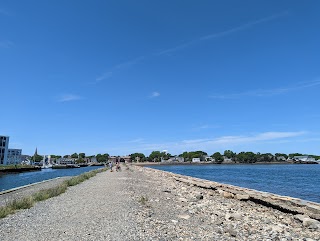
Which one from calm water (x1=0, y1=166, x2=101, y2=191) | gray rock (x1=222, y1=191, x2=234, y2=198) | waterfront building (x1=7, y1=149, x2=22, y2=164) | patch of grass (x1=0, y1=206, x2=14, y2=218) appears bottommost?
gray rock (x1=222, y1=191, x2=234, y2=198)

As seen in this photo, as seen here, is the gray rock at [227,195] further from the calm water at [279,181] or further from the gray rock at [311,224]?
the gray rock at [311,224]

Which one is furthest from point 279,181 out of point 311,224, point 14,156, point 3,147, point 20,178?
point 14,156

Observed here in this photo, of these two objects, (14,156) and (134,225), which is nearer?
(134,225)

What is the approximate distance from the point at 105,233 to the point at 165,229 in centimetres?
207

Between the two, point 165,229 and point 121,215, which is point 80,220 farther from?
point 165,229

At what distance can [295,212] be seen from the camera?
51.5 ft

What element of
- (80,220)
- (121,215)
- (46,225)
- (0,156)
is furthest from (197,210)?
(0,156)

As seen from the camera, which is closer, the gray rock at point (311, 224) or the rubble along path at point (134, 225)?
the rubble along path at point (134, 225)

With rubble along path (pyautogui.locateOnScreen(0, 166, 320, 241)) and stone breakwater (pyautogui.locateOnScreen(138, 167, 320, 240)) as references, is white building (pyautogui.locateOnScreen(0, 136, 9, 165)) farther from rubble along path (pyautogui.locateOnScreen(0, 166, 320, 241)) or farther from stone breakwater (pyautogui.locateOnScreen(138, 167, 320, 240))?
stone breakwater (pyautogui.locateOnScreen(138, 167, 320, 240))

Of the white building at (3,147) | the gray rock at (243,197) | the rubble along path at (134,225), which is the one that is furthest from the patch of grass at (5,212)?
the white building at (3,147)

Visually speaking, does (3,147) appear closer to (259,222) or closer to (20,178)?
(20,178)

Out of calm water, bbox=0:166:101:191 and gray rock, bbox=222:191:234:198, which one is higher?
calm water, bbox=0:166:101:191

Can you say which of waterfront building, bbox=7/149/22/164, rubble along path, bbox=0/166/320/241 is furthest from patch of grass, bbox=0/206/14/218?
waterfront building, bbox=7/149/22/164

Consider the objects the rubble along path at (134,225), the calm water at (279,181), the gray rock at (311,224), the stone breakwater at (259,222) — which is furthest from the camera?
the calm water at (279,181)
